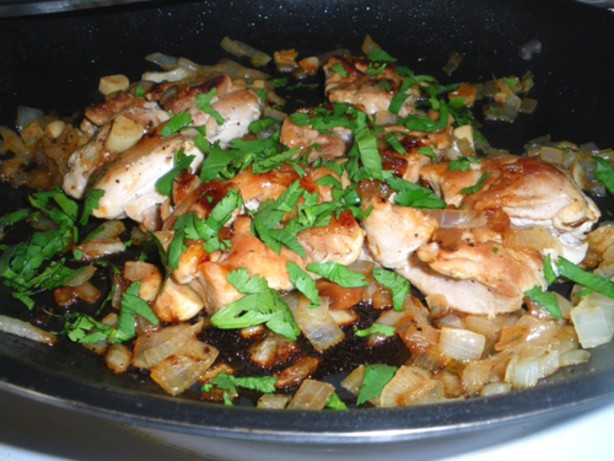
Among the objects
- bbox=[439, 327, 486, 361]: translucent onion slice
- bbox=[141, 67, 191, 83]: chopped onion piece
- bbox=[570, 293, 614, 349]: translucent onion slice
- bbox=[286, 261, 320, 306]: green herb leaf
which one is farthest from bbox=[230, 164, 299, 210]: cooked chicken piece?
bbox=[141, 67, 191, 83]: chopped onion piece

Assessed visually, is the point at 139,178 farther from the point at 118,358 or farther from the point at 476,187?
the point at 476,187

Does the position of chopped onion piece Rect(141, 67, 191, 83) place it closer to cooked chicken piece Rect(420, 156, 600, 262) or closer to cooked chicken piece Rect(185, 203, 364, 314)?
cooked chicken piece Rect(185, 203, 364, 314)

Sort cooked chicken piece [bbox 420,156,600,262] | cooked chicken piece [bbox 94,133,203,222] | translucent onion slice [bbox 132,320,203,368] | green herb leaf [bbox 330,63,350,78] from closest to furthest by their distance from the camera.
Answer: translucent onion slice [bbox 132,320,203,368], cooked chicken piece [bbox 420,156,600,262], cooked chicken piece [bbox 94,133,203,222], green herb leaf [bbox 330,63,350,78]

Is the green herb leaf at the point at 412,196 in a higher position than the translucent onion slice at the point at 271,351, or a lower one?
higher

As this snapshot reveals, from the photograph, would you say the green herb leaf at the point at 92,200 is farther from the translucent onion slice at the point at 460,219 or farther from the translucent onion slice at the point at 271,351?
the translucent onion slice at the point at 460,219

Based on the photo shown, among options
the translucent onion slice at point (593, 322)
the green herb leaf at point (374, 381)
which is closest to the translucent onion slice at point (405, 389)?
the green herb leaf at point (374, 381)

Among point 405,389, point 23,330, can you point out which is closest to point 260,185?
point 405,389
